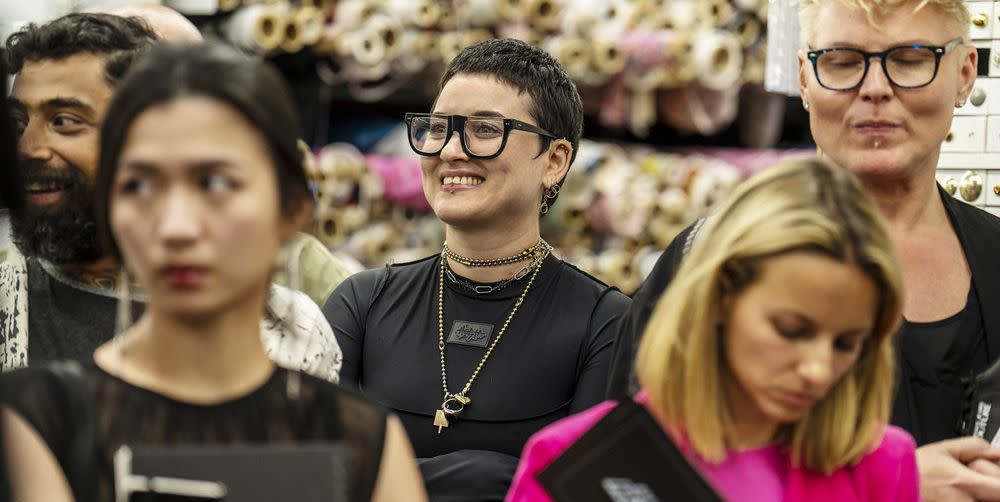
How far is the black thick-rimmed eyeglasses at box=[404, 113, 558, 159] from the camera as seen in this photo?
2.42m

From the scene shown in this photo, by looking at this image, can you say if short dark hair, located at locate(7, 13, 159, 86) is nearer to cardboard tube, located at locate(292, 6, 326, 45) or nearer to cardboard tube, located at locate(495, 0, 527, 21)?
cardboard tube, located at locate(292, 6, 326, 45)

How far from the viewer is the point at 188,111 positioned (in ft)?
4.25

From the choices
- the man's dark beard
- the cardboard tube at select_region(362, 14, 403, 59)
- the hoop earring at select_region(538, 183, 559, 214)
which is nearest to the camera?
the man's dark beard

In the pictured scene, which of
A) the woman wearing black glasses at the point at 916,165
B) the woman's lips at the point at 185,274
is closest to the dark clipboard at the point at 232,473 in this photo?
the woman's lips at the point at 185,274

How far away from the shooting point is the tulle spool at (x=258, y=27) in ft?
11.5

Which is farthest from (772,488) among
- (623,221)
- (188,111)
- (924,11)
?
(623,221)

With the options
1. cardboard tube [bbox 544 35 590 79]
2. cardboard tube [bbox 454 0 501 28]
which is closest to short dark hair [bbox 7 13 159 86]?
cardboard tube [bbox 454 0 501 28]

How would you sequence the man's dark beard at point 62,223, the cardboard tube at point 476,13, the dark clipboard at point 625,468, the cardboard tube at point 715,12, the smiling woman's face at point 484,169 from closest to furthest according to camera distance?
the dark clipboard at point 625,468 < the man's dark beard at point 62,223 < the smiling woman's face at point 484,169 < the cardboard tube at point 476,13 < the cardboard tube at point 715,12

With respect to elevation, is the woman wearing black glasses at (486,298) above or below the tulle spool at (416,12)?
below

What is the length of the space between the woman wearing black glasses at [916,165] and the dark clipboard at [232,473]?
803 millimetres

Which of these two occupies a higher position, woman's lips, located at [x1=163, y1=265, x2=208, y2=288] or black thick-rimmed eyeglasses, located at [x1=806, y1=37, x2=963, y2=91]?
black thick-rimmed eyeglasses, located at [x1=806, y1=37, x2=963, y2=91]

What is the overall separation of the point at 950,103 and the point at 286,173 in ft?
4.36

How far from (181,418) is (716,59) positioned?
303cm

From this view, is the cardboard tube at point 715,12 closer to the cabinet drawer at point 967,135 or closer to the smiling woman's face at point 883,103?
the cabinet drawer at point 967,135
